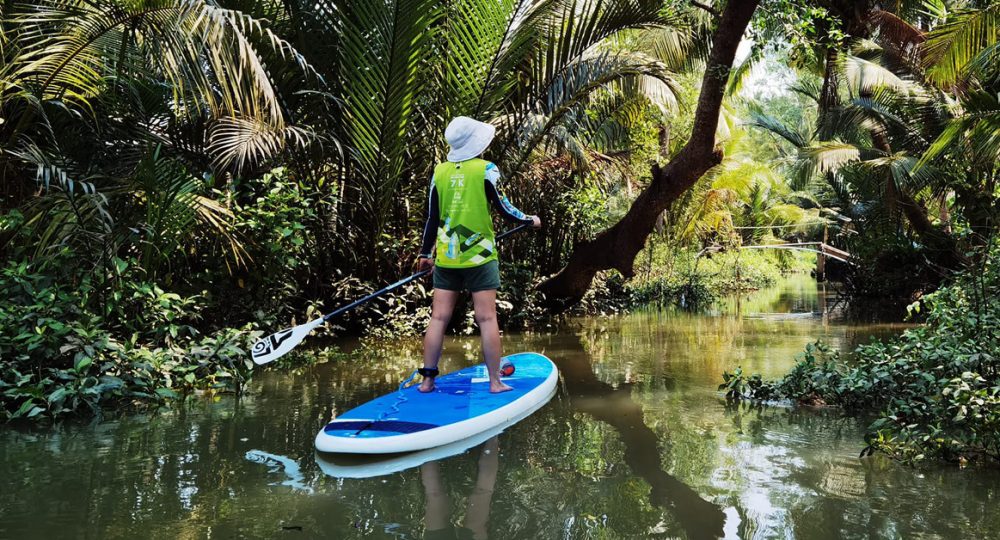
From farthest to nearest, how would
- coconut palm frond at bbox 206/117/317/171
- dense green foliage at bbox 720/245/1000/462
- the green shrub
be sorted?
coconut palm frond at bbox 206/117/317/171 < the green shrub < dense green foliage at bbox 720/245/1000/462

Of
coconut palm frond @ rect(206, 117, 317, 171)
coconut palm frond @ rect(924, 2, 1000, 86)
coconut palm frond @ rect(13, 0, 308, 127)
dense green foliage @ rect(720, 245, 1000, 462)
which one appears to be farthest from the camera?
coconut palm frond @ rect(924, 2, 1000, 86)

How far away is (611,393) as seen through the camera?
5973mm

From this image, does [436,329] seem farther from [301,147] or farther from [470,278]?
[301,147]

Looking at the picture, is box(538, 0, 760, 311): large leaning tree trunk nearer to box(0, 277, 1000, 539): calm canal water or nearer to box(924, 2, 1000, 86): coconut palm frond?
box(924, 2, 1000, 86): coconut palm frond

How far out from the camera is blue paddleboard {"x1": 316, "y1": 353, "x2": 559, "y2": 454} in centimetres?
410

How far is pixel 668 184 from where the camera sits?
31.9ft

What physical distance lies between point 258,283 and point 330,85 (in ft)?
7.82

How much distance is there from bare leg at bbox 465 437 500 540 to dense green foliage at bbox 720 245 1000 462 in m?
1.94

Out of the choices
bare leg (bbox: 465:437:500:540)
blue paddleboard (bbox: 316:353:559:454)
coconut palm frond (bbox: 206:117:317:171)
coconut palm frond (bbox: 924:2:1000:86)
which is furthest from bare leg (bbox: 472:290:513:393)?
coconut palm frond (bbox: 924:2:1000:86)

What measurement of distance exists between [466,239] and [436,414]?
116cm

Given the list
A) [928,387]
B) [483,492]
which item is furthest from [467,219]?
[928,387]

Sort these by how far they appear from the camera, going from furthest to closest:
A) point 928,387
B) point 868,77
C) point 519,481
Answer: point 868,77 < point 928,387 < point 519,481

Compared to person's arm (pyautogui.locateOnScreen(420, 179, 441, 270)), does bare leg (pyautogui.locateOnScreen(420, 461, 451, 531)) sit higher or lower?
Answer: lower

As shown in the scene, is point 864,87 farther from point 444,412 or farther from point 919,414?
point 444,412
